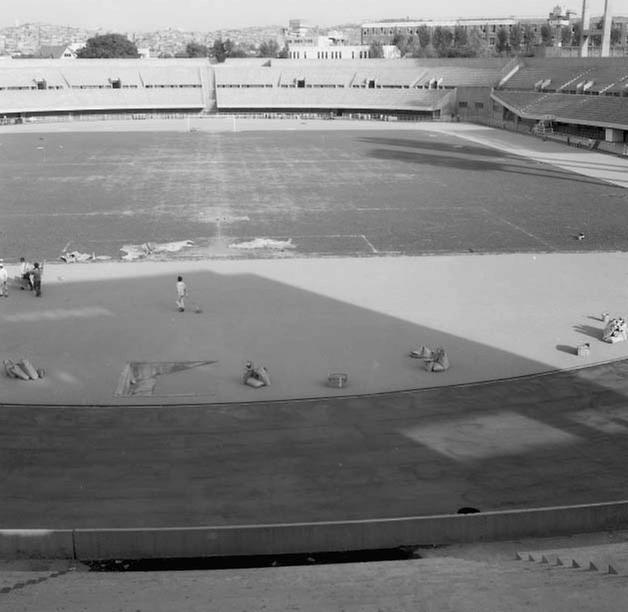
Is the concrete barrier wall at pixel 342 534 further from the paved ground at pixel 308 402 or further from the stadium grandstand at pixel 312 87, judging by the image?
the stadium grandstand at pixel 312 87

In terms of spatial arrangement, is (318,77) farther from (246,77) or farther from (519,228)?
(519,228)

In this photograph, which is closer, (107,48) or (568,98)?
(568,98)

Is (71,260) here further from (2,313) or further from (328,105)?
(328,105)

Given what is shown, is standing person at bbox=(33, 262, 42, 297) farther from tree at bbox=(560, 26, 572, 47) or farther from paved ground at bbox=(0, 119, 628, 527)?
tree at bbox=(560, 26, 572, 47)

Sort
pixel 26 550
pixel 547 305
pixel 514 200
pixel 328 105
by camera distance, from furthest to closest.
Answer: pixel 328 105 < pixel 514 200 < pixel 547 305 < pixel 26 550

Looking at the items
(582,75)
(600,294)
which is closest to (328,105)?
(582,75)

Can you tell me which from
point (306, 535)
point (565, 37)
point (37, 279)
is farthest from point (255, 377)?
point (565, 37)
